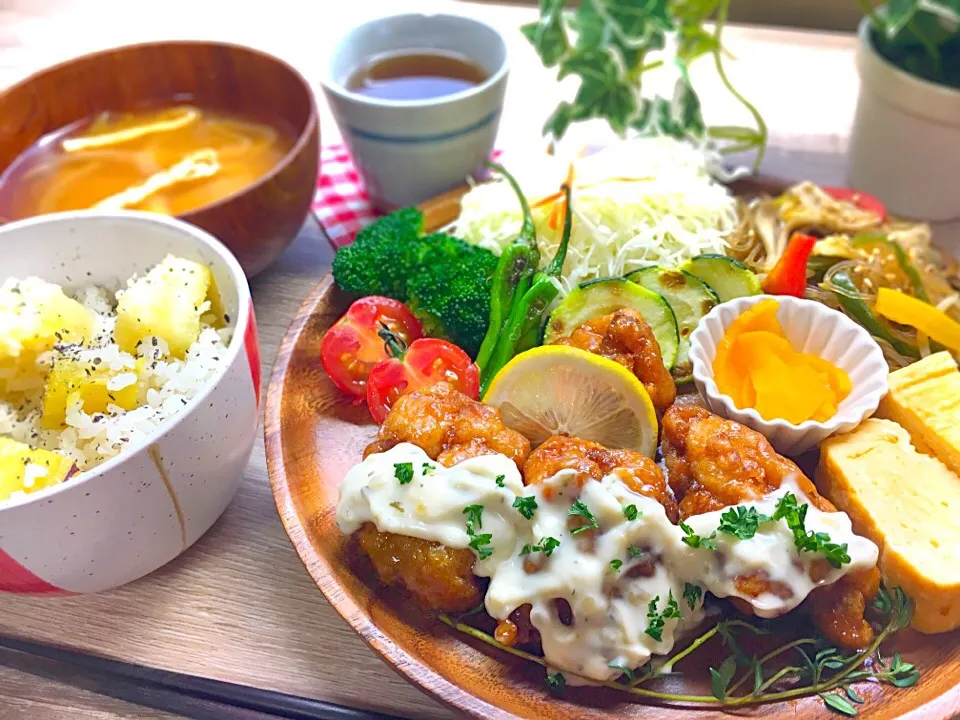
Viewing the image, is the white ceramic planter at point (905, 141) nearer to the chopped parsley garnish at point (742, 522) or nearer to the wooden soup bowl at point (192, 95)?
the chopped parsley garnish at point (742, 522)

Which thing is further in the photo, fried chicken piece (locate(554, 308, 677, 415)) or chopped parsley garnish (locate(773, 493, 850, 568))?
fried chicken piece (locate(554, 308, 677, 415))

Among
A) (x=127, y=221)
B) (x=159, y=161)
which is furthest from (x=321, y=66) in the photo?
(x=127, y=221)

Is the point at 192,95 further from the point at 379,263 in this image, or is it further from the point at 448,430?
the point at 448,430

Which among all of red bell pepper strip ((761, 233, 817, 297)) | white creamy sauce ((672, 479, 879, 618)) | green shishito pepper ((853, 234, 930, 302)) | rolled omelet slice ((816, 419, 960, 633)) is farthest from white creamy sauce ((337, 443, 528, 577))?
green shishito pepper ((853, 234, 930, 302))

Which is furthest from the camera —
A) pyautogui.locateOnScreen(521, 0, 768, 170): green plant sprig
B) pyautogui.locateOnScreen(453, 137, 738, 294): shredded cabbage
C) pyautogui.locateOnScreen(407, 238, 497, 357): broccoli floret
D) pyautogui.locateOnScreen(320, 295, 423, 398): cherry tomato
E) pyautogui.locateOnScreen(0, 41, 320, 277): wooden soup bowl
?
pyautogui.locateOnScreen(521, 0, 768, 170): green plant sprig

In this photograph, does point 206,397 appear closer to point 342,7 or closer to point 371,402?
point 371,402

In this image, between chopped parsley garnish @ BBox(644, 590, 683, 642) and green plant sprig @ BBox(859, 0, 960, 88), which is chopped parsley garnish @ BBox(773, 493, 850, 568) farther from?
green plant sprig @ BBox(859, 0, 960, 88)

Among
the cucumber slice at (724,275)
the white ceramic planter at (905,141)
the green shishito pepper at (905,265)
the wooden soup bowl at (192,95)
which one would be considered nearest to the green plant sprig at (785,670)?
the cucumber slice at (724,275)
